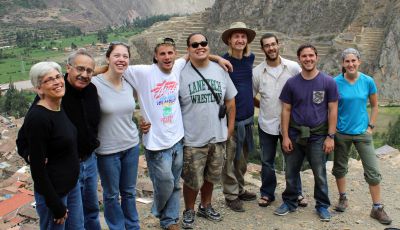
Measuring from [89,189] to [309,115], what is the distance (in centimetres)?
240

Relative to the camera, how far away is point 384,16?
42.8 m

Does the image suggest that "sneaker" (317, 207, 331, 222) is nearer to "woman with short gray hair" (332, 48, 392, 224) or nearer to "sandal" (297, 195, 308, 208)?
"sandal" (297, 195, 308, 208)

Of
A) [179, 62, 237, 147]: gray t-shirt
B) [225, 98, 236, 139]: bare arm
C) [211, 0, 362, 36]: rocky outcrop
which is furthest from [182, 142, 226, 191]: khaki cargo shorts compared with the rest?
[211, 0, 362, 36]: rocky outcrop

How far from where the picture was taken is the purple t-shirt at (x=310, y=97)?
4637mm

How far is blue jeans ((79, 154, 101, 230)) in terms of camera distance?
12.4 feet

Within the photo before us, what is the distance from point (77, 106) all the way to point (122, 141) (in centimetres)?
56

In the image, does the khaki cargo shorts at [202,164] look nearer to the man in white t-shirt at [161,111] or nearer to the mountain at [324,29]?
the man in white t-shirt at [161,111]

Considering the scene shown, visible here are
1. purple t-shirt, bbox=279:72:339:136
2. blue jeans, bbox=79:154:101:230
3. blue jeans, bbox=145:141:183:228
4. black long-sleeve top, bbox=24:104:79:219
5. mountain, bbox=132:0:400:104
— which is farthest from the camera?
mountain, bbox=132:0:400:104

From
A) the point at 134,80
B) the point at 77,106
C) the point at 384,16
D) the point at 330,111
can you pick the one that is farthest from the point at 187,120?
the point at 384,16

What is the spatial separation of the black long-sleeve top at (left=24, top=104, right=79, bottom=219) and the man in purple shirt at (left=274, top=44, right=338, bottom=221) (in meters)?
2.41

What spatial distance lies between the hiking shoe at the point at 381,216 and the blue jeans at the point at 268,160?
0.91 metres

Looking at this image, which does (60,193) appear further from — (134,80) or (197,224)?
(197,224)

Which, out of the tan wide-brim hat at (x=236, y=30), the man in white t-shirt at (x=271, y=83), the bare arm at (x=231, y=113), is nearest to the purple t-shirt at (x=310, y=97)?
the man in white t-shirt at (x=271, y=83)

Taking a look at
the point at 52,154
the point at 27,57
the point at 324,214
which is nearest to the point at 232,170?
the point at 324,214
